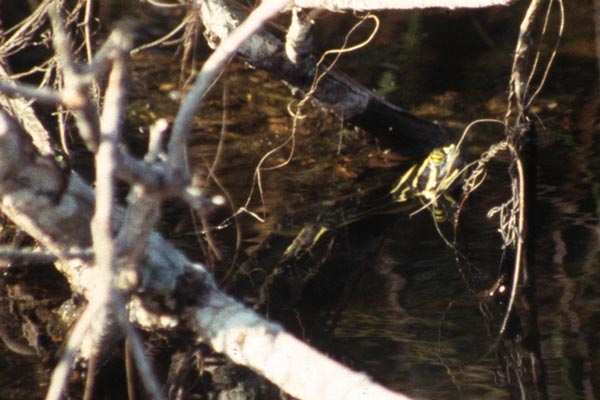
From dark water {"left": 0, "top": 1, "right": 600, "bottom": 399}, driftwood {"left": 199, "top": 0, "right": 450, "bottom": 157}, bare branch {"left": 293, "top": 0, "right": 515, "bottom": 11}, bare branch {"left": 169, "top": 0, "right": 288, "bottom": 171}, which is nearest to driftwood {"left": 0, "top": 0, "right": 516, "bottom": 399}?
bare branch {"left": 169, "top": 0, "right": 288, "bottom": 171}

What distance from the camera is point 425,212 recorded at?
4941 mm

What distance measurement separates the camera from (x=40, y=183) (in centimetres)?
259

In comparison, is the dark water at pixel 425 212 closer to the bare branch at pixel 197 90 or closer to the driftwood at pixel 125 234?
the driftwood at pixel 125 234

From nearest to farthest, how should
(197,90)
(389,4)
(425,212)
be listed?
(197,90), (389,4), (425,212)

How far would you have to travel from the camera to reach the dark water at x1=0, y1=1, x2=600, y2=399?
11.4 ft

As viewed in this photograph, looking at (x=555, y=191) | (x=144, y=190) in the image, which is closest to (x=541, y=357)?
(x=555, y=191)

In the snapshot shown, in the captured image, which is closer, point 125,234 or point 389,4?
point 125,234

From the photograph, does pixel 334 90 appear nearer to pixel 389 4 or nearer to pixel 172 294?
pixel 389 4

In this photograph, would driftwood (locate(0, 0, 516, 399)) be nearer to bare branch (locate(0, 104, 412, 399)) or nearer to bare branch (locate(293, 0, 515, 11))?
bare branch (locate(0, 104, 412, 399))

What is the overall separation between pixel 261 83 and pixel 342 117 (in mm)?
1753

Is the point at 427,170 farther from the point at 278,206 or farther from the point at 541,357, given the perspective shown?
the point at 541,357

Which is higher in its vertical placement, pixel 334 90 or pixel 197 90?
pixel 334 90

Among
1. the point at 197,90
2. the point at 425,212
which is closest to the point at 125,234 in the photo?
the point at 197,90

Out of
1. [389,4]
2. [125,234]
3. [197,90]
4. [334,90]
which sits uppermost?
[334,90]
